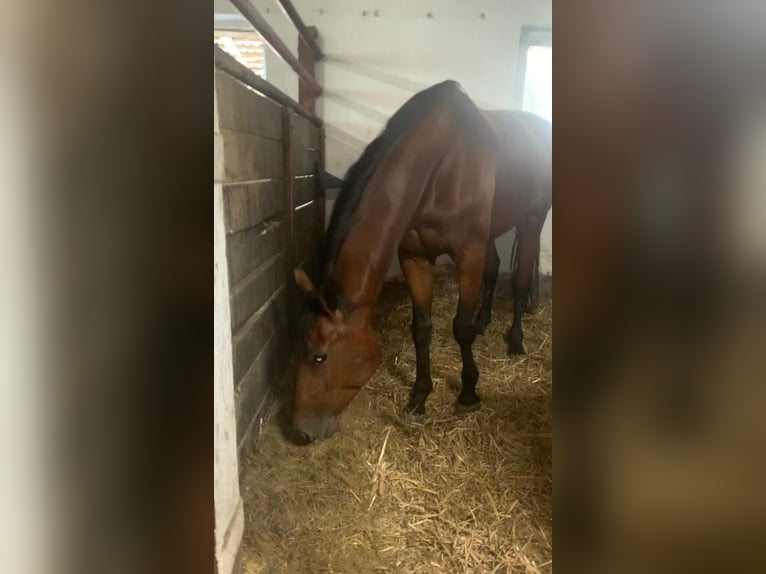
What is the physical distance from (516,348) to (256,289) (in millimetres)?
288

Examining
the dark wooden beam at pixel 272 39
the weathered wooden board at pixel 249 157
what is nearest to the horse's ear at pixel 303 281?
the weathered wooden board at pixel 249 157

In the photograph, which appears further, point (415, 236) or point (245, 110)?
point (415, 236)

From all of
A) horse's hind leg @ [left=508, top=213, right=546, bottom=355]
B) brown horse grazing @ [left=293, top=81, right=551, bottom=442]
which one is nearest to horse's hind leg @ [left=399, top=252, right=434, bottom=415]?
brown horse grazing @ [left=293, top=81, right=551, bottom=442]

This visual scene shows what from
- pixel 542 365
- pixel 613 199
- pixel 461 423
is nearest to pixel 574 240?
pixel 613 199

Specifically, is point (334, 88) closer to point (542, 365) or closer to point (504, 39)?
point (504, 39)

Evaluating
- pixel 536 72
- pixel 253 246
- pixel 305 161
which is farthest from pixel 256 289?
pixel 536 72

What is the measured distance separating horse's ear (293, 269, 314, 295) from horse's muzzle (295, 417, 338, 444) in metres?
0.15

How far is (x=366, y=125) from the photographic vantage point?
0.62 metres

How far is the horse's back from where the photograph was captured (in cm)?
49

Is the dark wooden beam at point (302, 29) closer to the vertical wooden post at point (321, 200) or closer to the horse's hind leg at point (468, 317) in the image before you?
the vertical wooden post at point (321, 200)

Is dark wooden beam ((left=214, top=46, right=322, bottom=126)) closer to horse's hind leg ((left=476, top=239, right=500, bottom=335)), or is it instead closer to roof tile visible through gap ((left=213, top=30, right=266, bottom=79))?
roof tile visible through gap ((left=213, top=30, right=266, bottom=79))

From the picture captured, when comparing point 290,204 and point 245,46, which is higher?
point 245,46

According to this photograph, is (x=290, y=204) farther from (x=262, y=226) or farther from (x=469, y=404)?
(x=469, y=404)

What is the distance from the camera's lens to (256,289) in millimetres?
571
